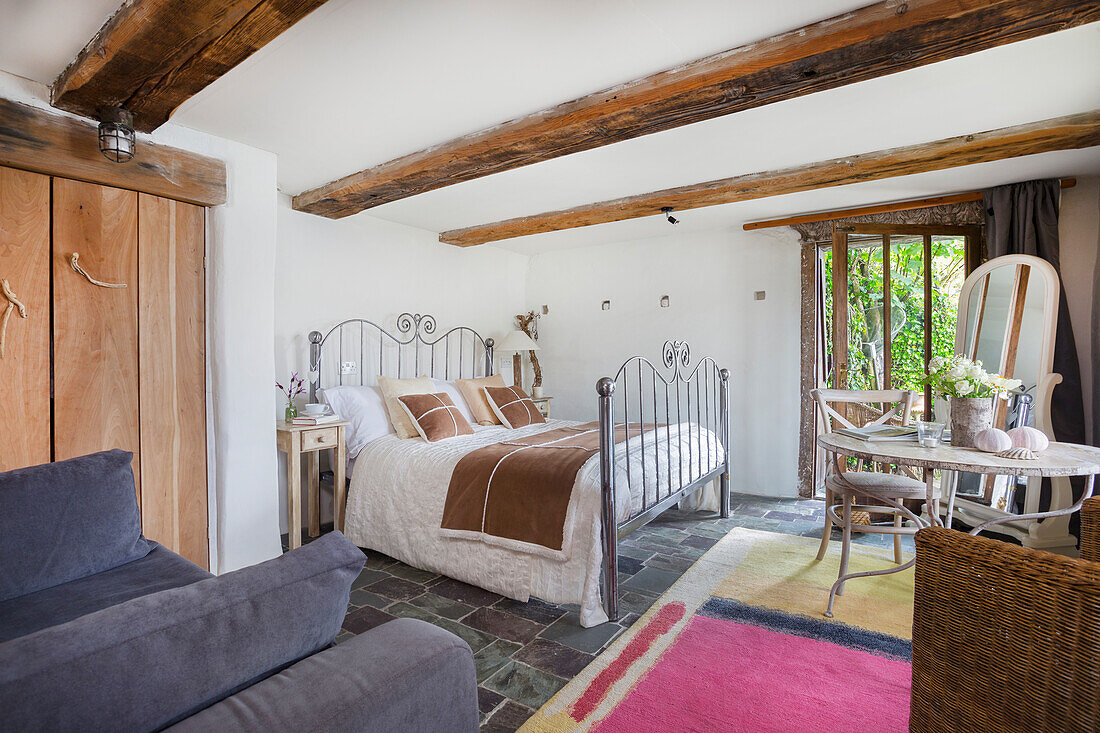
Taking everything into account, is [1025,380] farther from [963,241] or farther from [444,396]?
[444,396]

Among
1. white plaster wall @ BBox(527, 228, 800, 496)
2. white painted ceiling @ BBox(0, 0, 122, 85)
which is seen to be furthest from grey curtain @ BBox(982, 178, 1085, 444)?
white painted ceiling @ BBox(0, 0, 122, 85)

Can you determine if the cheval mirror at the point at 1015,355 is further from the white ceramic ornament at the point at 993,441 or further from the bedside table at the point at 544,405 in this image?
the bedside table at the point at 544,405

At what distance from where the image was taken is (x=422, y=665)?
929 millimetres

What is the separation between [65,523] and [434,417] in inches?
82.4

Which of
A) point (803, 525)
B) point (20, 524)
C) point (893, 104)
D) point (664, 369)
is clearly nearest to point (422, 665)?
point (20, 524)

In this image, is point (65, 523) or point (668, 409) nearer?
point (65, 523)

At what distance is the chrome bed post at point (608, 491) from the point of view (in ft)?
7.88

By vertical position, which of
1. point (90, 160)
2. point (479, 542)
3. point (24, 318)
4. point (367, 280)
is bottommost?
point (479, 542)

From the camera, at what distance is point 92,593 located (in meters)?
1.62

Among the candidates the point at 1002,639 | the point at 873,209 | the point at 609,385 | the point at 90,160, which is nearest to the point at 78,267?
the point at 90,160

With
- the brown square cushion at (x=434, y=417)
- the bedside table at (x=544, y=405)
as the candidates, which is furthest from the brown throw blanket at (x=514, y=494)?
the bedside table at (x=544, y=405)

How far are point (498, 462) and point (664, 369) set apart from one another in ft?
8.91

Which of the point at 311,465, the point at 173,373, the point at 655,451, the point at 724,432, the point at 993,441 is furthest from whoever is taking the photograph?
the point at 724,432

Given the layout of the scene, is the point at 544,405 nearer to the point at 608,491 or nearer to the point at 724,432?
the point at 724,432
